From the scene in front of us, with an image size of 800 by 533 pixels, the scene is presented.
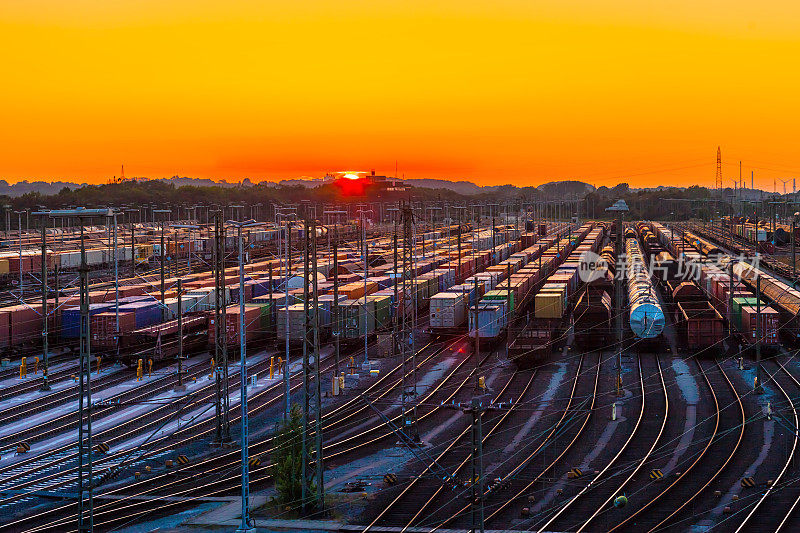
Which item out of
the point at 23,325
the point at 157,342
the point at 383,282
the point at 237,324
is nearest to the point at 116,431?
the point at 157,342

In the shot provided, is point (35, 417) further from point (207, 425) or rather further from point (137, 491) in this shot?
point (137, 491)

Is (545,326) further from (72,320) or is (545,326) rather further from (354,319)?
(72,320)

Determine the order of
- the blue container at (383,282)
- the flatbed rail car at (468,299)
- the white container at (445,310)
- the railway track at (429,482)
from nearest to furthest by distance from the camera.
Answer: the railway track at (429,482) → the flatbed rail car at (468,299) → the white container at (445,310) → the blue container at (383,282)

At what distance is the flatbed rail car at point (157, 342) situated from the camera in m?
36.1

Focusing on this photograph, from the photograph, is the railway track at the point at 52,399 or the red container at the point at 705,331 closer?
the railway track at the point at 52,399

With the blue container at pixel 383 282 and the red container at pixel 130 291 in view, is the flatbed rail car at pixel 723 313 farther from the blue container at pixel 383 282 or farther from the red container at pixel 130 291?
the red container at pixel 130 291

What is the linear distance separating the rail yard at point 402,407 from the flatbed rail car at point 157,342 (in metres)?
0.12

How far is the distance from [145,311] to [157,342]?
10.3ft

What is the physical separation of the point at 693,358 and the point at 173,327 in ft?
75.5

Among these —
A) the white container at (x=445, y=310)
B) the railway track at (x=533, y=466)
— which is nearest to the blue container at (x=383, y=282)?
the white container at (x=445, y=310)

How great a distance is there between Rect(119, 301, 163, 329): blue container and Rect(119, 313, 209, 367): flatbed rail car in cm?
61

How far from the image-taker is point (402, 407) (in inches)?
1026

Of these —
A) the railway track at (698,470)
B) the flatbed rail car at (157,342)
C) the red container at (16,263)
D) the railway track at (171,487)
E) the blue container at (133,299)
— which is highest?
the red container at (16,263)

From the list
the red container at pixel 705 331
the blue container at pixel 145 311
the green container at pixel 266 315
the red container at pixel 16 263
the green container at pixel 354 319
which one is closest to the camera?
the red container at pixel 705 331
